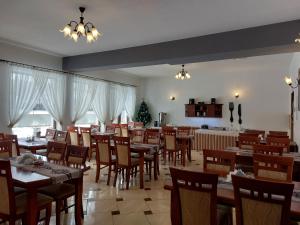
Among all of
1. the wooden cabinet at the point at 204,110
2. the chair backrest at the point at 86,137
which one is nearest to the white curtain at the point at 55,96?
the chair backrest at the point at 86,137

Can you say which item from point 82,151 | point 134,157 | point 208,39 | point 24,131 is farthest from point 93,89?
point 82,151

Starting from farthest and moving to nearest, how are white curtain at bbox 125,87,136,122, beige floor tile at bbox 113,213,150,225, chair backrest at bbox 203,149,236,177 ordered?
white curtain at bbox 125,87,136,122 → beige floor tile at bbox 113,213,150,225 → chair backrest at bbox 203,149,236,177

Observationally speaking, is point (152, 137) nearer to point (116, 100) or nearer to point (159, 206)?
point (159, 206)

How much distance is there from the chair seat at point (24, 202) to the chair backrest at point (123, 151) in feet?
6.30

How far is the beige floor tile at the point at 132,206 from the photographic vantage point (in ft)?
11.2

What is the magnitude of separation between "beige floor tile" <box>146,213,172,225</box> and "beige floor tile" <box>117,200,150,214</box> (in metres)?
0.24

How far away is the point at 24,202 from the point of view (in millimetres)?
2328

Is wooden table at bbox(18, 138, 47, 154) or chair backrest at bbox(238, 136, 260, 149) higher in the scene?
chair backrest at bbox(238, 136, 260, 149)

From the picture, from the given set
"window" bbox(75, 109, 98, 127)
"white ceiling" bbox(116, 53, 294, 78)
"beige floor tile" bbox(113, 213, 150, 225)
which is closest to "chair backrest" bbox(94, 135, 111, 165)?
"beige floor tile" bbox(113, 213, 150, 225)

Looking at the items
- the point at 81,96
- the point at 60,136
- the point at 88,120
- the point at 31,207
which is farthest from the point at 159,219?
the point at 88,120

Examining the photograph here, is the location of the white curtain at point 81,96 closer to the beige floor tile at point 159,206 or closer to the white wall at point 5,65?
the white wall at point 5,65

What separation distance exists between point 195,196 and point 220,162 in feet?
3.50

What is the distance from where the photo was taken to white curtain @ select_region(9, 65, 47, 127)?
222 inches

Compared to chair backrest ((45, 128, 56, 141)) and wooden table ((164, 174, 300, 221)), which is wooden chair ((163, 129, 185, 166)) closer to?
chair backrest ((45, 128, 56, 141))
